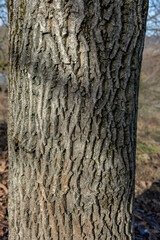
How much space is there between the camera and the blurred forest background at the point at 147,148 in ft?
10.4

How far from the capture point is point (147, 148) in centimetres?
609

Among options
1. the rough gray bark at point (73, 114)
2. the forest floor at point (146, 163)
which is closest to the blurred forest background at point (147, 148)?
the forest floor at point (146, 163)

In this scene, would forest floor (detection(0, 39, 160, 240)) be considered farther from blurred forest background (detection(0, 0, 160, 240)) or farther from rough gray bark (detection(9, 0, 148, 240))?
rough gray bark (detection(9, 0, 148, 240))

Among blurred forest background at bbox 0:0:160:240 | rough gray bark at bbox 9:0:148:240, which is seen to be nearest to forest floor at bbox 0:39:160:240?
blurred forest background at bbox 0:0:160:240

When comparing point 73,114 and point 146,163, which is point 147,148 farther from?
point 73,114

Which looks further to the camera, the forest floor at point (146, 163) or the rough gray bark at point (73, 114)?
the forest floor at point (146, 163)

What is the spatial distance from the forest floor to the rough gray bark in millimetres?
1420

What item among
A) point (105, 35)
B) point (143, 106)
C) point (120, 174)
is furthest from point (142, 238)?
point (143, 106)

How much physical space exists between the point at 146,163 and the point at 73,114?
4520mm

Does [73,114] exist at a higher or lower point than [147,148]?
higher

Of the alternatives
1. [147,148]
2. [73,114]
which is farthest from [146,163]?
[73,114]

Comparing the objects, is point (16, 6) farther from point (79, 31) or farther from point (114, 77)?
point (114, 77)

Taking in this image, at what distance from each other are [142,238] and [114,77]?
2.45 metres

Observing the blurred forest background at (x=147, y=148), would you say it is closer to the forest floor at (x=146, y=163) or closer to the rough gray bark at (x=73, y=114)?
the forest floor at (x=146, y=163)
